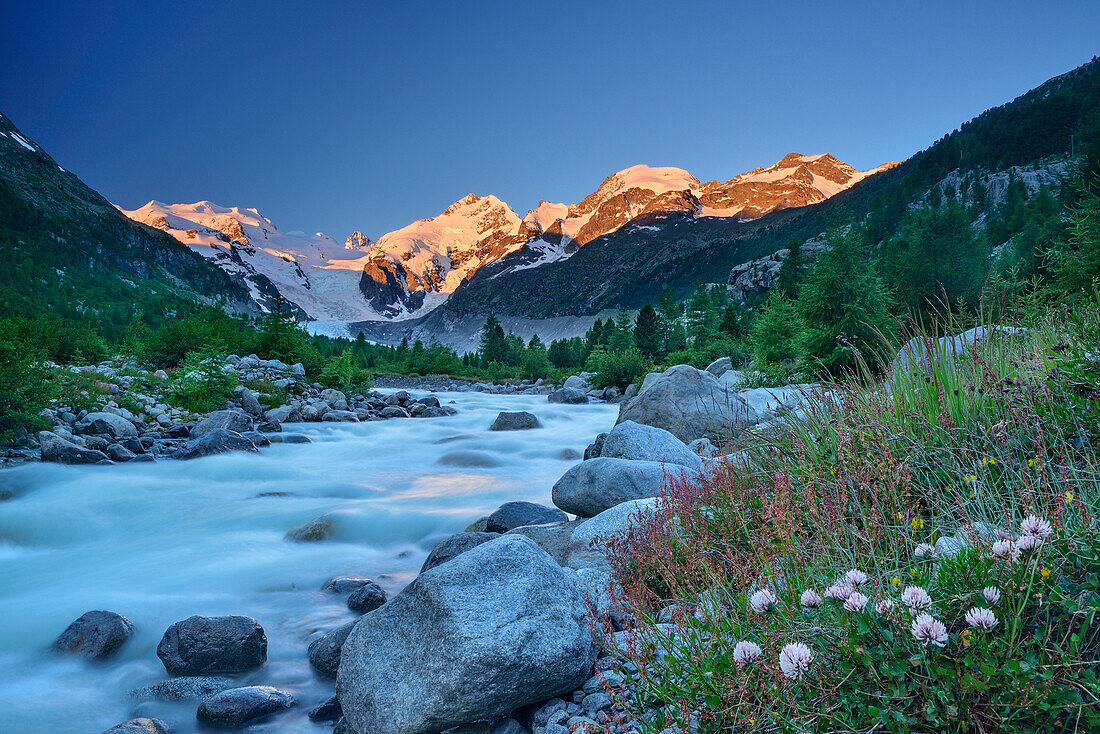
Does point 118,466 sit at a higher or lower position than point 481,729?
higher

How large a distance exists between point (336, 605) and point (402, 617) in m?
3.59

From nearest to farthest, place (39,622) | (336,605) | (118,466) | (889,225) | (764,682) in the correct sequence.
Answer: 1. (764,682)
2. (39,622)
3. (336,605)
4. (118,466)
5. (889,225)

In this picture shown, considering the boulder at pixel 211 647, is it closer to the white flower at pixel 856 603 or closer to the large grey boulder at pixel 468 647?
the large grey boulder at pixel 468 647

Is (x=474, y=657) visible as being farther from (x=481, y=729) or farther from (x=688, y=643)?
(x=688, y=643)


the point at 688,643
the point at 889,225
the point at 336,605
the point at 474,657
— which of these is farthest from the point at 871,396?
the point at 889,225

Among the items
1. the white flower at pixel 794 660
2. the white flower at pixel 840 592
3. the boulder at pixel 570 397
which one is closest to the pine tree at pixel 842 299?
the boulder at pixel 570 397

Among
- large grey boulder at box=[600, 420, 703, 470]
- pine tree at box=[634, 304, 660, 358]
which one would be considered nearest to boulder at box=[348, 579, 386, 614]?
large grey boulder at box=[600, 420, 703, 470]

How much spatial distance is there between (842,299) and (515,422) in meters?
11.6

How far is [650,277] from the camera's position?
193125 millimetres

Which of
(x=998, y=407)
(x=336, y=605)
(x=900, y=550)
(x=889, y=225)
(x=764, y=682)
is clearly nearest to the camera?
(x=764, y=682)

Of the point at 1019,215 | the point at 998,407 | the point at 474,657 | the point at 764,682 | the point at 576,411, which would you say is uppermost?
the point at 1019,215

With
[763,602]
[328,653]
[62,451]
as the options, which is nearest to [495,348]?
[62,451]

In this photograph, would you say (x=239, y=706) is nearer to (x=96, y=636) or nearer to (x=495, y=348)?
(x=96, y=636)

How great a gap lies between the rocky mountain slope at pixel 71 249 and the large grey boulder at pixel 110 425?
34.8 meters
